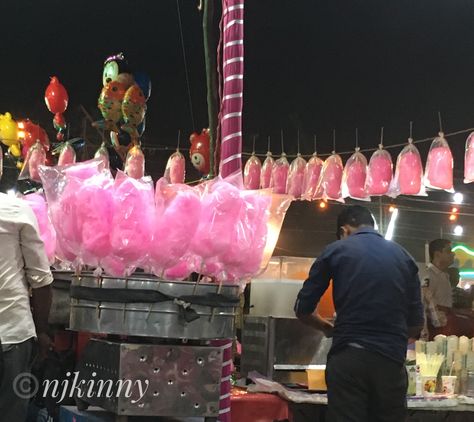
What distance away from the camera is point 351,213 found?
2992mm

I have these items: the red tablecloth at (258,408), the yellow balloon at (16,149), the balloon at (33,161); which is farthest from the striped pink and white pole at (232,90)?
the yellow balloon at (16,149)

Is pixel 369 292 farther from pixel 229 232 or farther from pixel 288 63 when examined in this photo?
pixel 288 63

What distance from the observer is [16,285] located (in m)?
2.31

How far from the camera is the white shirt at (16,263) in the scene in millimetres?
2268

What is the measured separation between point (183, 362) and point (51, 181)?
2.46ft

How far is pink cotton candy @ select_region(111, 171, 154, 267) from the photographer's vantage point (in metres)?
1.84

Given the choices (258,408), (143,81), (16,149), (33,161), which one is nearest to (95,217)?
(258,408)

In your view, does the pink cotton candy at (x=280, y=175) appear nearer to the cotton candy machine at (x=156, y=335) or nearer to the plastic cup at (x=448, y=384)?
the plastic cup at (x=448, y=384)

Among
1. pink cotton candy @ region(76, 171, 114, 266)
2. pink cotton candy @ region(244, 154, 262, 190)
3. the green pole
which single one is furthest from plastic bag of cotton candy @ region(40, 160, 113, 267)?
pink cotton candy @ region(244, 154, 262, 190)

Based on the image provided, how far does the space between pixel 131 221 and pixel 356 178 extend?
437 cm

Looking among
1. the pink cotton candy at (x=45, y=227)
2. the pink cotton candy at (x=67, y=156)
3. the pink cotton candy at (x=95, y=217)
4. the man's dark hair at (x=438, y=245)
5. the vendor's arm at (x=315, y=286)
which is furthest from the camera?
the pink cotton candy at (x=67, y=156)

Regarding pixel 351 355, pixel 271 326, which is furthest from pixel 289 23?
pixel 351 355

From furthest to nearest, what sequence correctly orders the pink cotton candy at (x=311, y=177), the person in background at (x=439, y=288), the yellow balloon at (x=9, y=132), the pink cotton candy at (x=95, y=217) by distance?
the yellow balloon at (x=9, y=132)
the pink cotton candy at (x=311, y=177)
the person in background at (x=439, y=288)
the pink cotton candy at (x=95, y=217)

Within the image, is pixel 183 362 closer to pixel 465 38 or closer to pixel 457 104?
pixel 465 38
